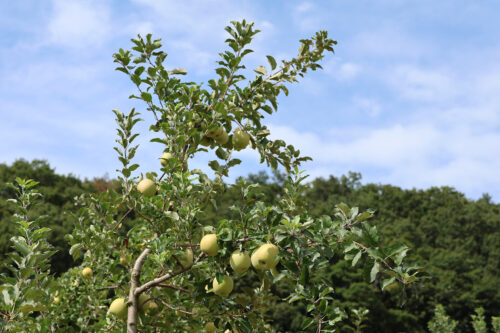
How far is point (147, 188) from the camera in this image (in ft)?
11.4

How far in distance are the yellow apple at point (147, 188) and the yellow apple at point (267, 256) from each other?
113cm

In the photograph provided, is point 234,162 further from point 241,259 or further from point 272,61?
point 241,259

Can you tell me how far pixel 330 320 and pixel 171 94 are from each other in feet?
6.88

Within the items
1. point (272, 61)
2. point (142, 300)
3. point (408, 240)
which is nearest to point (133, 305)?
point (142, 300)

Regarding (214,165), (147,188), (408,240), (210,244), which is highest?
(408,240)

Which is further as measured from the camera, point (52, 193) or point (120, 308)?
point (52, 193)

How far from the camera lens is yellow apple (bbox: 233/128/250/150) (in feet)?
11.8

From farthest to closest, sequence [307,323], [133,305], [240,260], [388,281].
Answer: [133,305]
[240,260]
[307,323]
[388,281]

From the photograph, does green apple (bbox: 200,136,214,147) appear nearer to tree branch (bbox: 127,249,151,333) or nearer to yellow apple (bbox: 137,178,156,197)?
yellow apple (bbox: 137,178,156,197)

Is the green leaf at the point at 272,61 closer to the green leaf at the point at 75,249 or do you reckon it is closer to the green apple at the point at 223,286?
the green apple at the point at 223,286

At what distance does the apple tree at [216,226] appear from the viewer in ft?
8.59

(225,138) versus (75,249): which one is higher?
(225,138)

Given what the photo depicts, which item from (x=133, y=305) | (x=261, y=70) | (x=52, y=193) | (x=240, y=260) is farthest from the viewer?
(x=52, y=193)

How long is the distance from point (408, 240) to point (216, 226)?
1187 inches
